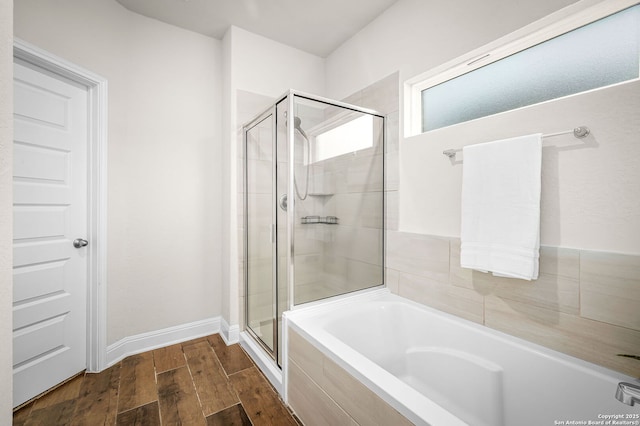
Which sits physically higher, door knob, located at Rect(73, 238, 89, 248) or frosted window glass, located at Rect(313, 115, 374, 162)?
frosted window glass, located at Rect(313, 115, 374, 162)

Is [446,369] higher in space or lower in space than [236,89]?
lower

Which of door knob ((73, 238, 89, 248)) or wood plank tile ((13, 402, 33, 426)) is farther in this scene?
door knob ((73, 238, 89, 248))

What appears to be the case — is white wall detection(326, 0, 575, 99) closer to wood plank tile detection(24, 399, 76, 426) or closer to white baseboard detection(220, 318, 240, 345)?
white baseboard detection(220, 318, 240, 345)

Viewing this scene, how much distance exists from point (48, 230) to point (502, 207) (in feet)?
8.80

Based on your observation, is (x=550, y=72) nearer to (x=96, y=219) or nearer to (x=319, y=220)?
(x=319, y=220)

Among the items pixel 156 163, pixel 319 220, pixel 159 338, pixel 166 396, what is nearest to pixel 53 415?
pixel 166 396

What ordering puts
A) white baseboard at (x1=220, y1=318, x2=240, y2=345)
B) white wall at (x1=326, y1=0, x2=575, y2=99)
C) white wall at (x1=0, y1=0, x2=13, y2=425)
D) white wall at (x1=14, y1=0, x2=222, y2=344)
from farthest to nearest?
1. white baseboard at (x1=220, y1=318, x2=240, y2=345)
2. white wall at (x1=14, y1=0, x2=222, y2=344)
3. white wall at (x1=326, y1=0, x2=575, y2=99)
4. white wall at (x1=0, y1=0, x2=13, y2=425)

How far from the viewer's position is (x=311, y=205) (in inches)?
74.7

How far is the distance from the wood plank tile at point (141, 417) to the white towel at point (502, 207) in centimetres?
193

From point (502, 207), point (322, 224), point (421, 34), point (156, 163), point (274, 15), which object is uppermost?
point (274, 15)

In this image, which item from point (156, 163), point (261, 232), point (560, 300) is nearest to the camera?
point (560, 300)

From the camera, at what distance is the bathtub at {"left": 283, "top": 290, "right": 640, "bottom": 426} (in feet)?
3.57

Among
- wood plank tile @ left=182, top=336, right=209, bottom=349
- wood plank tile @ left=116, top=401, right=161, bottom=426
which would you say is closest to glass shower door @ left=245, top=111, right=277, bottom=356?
wood plank tile @ left=182, top=336, right=209, bottom=349

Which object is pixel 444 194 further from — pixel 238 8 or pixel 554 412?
pixel 238 8
